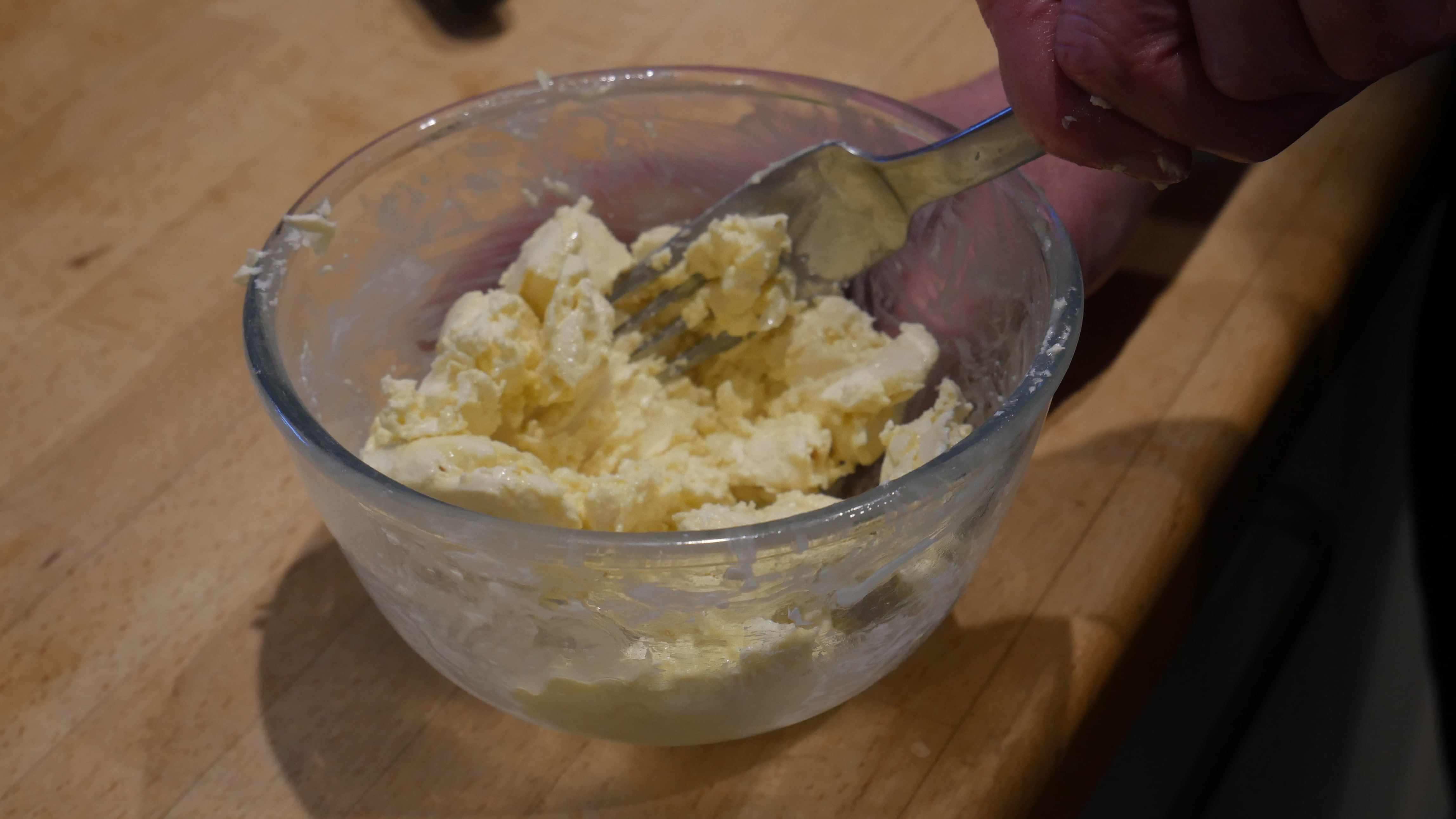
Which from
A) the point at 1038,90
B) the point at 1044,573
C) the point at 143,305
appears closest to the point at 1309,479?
the point at 1044,573

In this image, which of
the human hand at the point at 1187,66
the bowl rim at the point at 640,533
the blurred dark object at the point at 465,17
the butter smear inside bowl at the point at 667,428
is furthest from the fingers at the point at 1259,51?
the blurred dark object at the point at 465,17

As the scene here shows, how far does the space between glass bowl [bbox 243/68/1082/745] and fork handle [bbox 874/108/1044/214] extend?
0.04 meters

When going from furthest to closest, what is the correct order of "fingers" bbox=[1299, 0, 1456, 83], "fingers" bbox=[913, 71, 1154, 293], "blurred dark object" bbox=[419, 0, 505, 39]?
"blurred dark object" bbox=[419, 0, 505, 39] → "fingers" bbox=[913, 71, 1154, 293] → "fingers" bbox=[1299, 0, 1456, 83]

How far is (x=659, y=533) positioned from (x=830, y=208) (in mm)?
285

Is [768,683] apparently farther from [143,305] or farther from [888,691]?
[143,305]

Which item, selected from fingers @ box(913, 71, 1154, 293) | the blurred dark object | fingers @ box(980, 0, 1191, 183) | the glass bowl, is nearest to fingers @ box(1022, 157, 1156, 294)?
fingers @ box(913, 71, 1154, 293)

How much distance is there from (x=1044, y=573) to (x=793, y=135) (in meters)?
0.32

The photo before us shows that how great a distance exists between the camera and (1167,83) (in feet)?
1.43

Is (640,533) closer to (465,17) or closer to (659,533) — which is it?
(659,533)

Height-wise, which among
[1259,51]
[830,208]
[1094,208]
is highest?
[1259,51]

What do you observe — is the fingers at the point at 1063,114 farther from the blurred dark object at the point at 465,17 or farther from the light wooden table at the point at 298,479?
the blurred dark object at the point at 465,17

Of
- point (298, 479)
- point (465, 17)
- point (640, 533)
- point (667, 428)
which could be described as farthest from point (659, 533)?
point (465, 17)

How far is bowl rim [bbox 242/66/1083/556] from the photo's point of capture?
441 millimetres

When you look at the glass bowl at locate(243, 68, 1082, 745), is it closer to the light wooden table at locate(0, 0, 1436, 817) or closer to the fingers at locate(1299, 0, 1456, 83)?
the light wooden table at locate(0, 0, 1436, 817)
